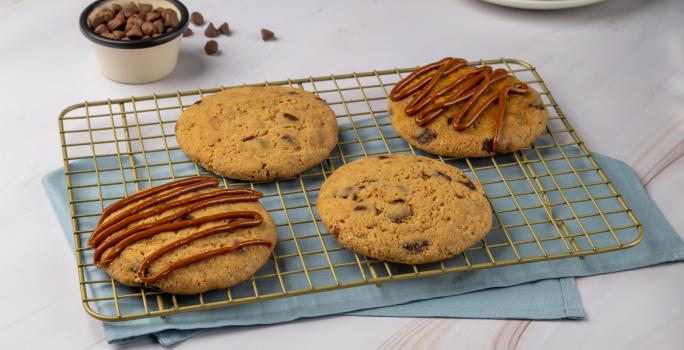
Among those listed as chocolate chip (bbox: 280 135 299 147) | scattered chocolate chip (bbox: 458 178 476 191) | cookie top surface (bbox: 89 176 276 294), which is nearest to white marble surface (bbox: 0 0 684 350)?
cookie top surface (bbox: 89 176 276 294)

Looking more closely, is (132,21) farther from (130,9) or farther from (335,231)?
(335,231)

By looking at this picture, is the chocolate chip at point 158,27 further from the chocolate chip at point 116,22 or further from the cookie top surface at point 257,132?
the cookie top surface at point 257,132

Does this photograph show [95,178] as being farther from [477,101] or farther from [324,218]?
[477,101]

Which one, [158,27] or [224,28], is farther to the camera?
[224,28]

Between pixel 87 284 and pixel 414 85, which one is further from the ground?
pixel 414 85

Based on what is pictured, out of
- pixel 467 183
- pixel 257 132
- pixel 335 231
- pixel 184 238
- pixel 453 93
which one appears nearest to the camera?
pixel 184 238

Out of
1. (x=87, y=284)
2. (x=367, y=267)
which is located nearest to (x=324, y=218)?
(x=367, y=267)

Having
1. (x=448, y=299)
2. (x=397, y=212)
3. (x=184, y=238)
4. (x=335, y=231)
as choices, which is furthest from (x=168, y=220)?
(x=448, y=299)
